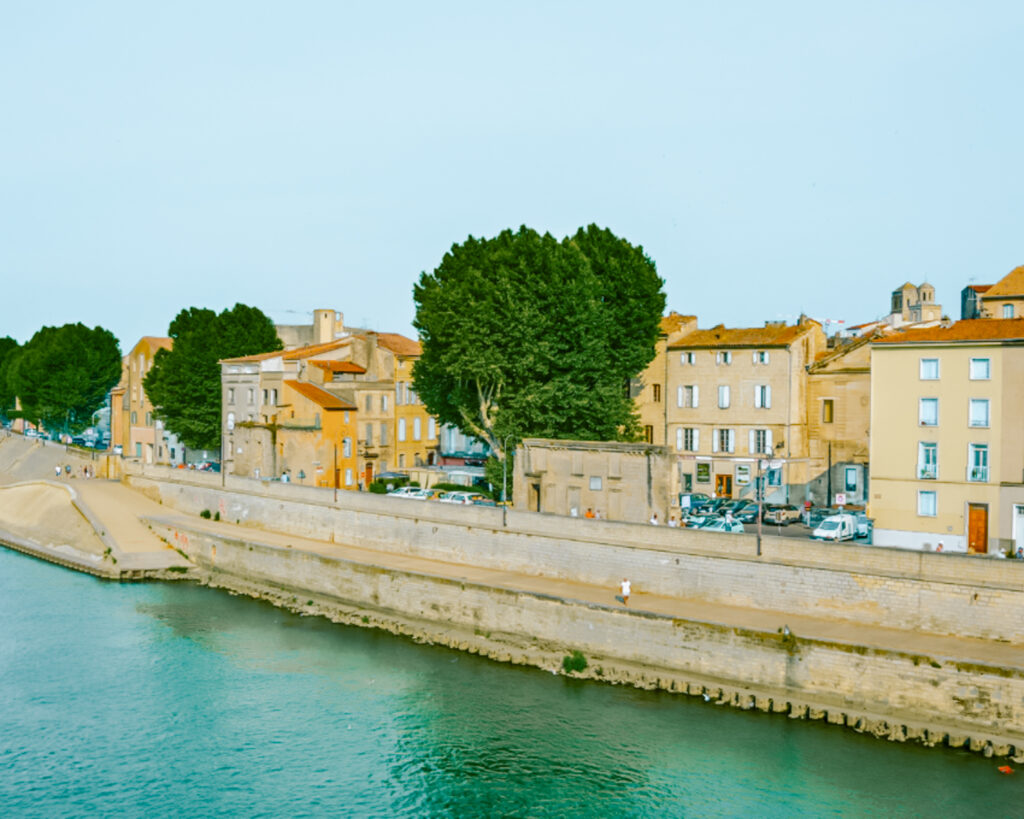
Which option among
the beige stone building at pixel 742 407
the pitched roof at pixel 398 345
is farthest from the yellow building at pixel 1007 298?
the pitched roof at pixel 398 345

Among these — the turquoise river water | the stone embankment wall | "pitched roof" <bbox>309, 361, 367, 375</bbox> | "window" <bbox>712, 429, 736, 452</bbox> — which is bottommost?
the turquoise river water

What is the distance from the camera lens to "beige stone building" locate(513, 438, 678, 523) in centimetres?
4269

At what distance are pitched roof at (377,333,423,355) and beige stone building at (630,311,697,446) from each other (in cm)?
1529

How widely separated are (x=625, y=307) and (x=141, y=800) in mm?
35264

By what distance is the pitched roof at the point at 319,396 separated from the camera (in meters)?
61.4

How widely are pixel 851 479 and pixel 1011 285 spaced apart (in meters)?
14.4

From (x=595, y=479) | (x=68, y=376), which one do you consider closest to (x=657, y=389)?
(x=595, y=479)

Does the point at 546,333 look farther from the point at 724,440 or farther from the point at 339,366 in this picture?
the point at 339,366

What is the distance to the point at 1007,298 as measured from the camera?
56.7 metres

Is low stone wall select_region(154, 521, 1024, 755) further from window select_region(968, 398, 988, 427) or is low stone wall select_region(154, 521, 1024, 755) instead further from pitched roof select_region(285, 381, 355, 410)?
pitched roof select_region(285, 381, 355, 410)

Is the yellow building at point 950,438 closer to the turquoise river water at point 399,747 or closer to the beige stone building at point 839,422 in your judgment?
the turquoise river water at point 399,747

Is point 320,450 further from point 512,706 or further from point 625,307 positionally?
point 512,706

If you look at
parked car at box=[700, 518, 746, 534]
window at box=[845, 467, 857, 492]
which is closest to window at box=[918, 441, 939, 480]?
parked car at box=[700, 518, 746, 534]

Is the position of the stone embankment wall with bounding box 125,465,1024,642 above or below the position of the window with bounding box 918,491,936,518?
below
